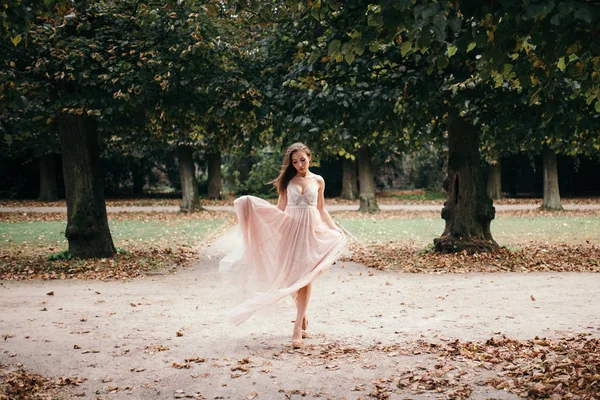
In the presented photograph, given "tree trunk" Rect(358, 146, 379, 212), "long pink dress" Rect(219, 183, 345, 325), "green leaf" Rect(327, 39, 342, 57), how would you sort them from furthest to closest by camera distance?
"tree trunk" Rect(358, 146, 379, 212)
"long pink dress" Rect(219, 183, 345, 325)
"green leaf" Rect(327, 39, 342, 57)

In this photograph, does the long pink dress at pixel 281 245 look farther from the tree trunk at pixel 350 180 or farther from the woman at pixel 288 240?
the tree trunk at pixel 350 180

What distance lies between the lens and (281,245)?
6961 mm

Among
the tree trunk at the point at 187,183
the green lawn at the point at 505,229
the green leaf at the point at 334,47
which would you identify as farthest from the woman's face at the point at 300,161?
the tree trunk at the point at 187,183

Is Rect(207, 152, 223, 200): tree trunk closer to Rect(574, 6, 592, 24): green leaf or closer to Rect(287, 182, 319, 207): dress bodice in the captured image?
Rect(287, 182, 319, 207): dress bodice

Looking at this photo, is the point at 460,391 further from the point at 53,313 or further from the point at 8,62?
the point at 8,62

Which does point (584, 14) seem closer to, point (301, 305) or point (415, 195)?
point (301, 305)

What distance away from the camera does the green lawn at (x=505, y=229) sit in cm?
1805

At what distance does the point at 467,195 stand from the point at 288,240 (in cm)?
814

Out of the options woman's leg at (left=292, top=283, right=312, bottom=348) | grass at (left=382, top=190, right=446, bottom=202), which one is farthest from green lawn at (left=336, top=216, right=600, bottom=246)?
grass at (left=382, top=190, right=446, bottom=202)

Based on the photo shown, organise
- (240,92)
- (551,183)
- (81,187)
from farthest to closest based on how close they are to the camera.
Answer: (551,183) < (81,187) < (240,92)

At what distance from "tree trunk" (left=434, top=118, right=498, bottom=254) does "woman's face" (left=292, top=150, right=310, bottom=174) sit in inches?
305

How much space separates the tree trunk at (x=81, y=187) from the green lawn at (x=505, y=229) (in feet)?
23.9

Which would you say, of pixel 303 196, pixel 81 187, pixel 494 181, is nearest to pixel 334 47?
pixel 303 196

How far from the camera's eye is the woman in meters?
6.85
